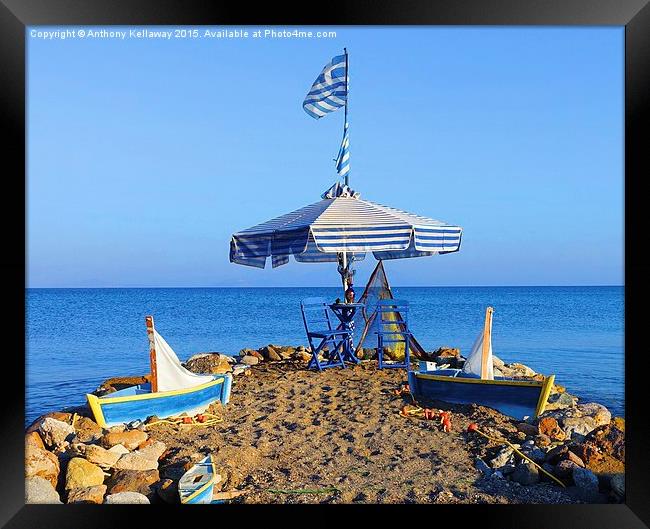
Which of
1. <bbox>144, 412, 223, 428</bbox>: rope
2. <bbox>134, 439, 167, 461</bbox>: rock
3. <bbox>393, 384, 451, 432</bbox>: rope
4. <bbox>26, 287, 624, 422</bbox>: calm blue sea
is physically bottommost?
<bbox>26, 287, 624, 422</bbox>: calm blue sea

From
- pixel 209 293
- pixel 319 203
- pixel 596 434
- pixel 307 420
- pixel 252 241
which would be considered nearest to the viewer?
pixel 596 434

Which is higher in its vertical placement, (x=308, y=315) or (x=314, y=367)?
(x=308, y=315)

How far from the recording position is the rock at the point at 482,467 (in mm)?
4994

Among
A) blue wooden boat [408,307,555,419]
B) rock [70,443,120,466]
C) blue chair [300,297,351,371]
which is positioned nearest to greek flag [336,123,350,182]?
blue chair [300,297,351,371]

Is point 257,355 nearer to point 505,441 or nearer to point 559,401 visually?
point 559,401

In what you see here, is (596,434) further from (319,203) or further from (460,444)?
(319,203)

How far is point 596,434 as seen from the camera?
528 centimetres

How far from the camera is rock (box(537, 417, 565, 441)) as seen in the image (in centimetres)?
580

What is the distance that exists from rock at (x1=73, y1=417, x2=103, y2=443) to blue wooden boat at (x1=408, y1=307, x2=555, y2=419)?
3.18 meters

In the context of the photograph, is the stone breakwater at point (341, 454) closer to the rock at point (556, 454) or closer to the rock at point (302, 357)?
the rock at point (556, 454)

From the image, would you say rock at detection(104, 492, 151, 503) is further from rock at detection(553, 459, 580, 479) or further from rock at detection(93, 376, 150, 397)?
rock at detection(93, 376, 150, 397)
